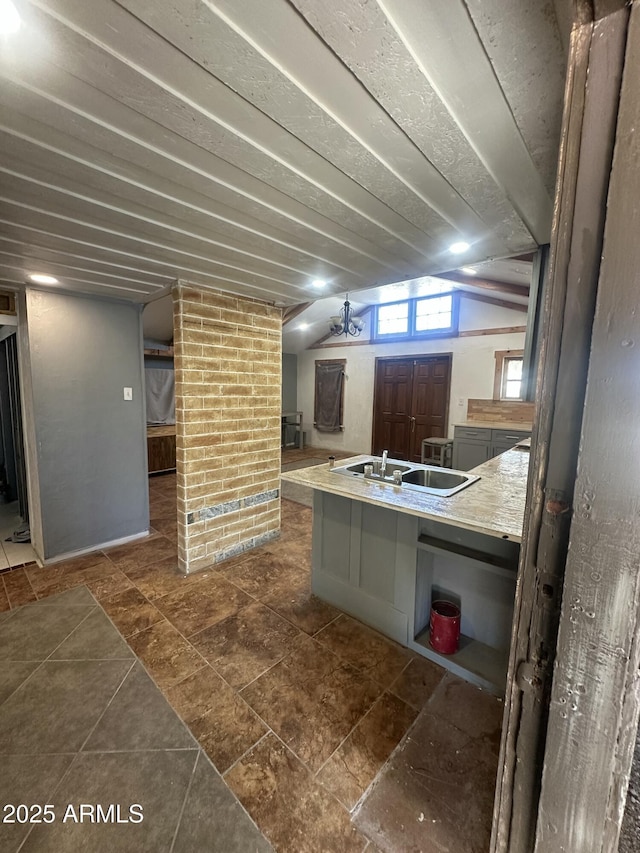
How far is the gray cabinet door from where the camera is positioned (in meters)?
4.71

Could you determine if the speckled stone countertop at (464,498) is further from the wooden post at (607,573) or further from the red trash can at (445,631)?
the wooden post at (607,573)

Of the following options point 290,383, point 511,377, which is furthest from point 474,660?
point 290,383

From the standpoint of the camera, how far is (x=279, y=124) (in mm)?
970

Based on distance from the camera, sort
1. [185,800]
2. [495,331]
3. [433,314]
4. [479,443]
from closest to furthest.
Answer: [185,800]
[479,443]
[495,331]
[433,314]

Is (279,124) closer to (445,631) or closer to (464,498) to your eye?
(464,498)

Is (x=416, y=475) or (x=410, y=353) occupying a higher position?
(x=410, y=353)

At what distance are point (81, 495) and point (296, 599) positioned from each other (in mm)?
1944

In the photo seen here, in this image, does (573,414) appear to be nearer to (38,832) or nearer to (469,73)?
(469,73)

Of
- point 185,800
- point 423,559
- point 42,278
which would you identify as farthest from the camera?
point 42,278

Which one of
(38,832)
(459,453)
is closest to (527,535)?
(38,832)

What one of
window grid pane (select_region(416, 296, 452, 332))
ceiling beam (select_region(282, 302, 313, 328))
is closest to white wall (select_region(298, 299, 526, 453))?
window grid pane (select_region(416, 296, 452, 332))

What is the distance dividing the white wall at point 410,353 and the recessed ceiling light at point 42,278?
5.38 meters

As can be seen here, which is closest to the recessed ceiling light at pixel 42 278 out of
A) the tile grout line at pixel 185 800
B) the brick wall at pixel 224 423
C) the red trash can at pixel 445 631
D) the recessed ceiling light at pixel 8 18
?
the brick wall at pixel 224 423

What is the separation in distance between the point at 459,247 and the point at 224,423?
1.98 meters
